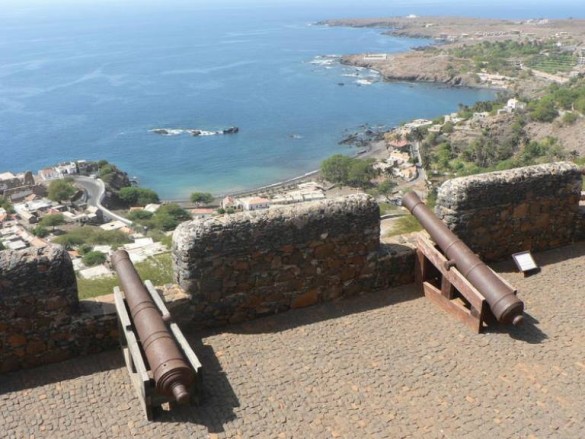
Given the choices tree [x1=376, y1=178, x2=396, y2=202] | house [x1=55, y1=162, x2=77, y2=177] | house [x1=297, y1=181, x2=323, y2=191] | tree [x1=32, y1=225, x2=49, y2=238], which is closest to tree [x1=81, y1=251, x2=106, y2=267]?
tree [x1=32, y1=225, x2=49, y2=238]

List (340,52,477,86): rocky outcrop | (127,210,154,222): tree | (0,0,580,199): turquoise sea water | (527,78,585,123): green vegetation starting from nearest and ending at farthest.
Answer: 1. (127,210,154,222): tree
2. (0,0,580,199): turquoise sea water
3. (527,78,585,123): green vegetation
4. (340,52,477,86): rocky outcrop

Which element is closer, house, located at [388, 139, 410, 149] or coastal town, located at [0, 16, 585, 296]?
coastal town, located at [0, 16, 585, 296]

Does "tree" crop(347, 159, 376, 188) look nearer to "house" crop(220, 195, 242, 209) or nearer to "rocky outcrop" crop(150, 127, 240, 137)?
"house" crop(220, 195, 242, 209)

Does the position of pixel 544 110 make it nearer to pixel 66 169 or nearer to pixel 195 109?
pixel 195 109

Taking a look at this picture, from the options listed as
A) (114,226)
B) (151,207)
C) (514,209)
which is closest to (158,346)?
(514,209)

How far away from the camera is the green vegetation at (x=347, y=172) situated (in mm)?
64438

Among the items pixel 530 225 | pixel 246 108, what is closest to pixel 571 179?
pixel 530 225

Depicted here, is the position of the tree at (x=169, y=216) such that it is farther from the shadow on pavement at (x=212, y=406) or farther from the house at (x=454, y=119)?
the shadow on pavement at (x=212, y=406)

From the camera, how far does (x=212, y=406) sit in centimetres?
567

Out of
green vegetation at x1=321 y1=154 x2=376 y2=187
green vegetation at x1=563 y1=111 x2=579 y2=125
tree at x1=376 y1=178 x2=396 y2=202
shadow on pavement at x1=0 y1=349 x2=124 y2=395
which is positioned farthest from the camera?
green vegetation at x1=563 y1=111 x2=579 y2=125

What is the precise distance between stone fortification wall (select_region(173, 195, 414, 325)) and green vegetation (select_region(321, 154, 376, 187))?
55.9 m

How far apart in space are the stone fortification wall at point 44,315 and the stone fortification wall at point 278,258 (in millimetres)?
1145

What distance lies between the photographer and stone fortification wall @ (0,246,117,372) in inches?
233

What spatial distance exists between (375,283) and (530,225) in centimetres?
281
